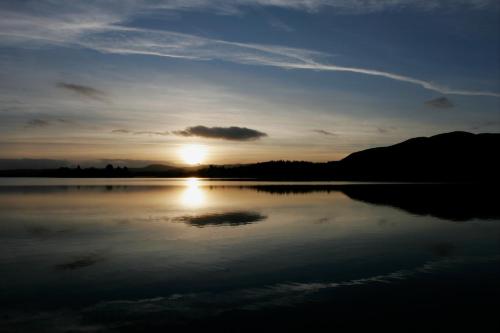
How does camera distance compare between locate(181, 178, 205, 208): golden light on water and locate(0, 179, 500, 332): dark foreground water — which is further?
locate(181, 178, 205, 208): golden light on water

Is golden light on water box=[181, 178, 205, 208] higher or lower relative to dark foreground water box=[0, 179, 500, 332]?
higher

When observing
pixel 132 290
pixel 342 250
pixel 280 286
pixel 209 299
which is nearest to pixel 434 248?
pixel 342 250

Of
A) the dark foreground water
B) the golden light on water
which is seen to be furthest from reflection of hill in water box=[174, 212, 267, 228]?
the golden light on water

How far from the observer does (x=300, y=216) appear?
43.4 m

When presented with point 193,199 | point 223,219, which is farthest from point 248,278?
point 193,199

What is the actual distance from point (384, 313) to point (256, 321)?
4.35 meters

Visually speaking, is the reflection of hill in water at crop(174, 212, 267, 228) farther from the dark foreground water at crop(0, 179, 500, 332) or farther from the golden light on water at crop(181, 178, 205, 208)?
the golden light on water at crop(181, 178, 205, 208)

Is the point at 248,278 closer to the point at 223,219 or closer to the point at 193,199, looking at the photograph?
the point at 223,219

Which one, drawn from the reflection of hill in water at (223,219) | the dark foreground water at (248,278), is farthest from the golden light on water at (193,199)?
the dark foreground water at (248,278)

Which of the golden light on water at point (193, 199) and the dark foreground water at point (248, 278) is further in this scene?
the golden light on water at point (193, 199)

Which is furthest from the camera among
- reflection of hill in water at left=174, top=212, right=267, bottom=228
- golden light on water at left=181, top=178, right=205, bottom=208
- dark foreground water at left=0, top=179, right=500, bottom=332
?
golden light on water at left=181, top=178, right=205, bottom=208

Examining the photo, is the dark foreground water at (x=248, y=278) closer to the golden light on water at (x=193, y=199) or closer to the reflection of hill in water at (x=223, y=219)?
the reflection of hill in water at (x=223, y=219)

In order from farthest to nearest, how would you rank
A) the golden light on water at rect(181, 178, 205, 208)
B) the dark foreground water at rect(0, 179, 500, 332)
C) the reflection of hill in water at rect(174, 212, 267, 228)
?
1. the golden light on water at rect(181, 178, 205, 208)
2. the reflection of hill in water at rect(174, 212, 267, 228)
3. the dark foreground water at rect(0, 179, 500, 332)

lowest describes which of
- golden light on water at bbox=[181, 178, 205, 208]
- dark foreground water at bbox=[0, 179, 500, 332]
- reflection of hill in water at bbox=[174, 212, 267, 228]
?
dark foreground water at bbox=[0, 179, 500, 332]
